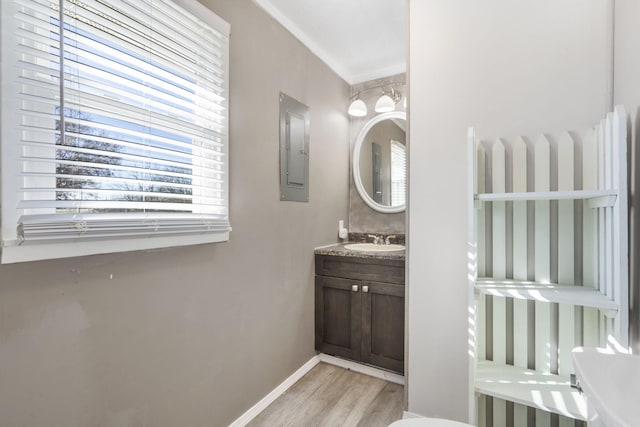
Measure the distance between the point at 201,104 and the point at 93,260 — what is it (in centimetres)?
85

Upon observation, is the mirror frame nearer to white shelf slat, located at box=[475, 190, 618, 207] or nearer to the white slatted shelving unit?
the white slatted shelving unit

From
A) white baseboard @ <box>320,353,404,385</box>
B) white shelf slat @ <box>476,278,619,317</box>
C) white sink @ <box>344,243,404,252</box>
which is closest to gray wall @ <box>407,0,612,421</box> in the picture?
white shelf slat @ <box>476,278,619,317</box>

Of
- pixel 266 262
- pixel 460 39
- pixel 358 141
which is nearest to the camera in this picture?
pixel 460 39

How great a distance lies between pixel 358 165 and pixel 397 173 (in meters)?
0.38

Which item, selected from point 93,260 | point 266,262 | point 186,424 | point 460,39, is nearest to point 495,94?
point 460,39

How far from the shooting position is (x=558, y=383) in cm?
123

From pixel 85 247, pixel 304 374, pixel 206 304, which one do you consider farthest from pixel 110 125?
pixel 304 374

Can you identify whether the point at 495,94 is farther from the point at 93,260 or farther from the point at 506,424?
the point at 93,260

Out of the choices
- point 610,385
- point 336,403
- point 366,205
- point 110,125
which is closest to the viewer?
point 610,385

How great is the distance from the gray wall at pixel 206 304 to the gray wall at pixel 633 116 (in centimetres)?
168

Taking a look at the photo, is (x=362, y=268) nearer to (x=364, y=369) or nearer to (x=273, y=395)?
(x=364, y=369)

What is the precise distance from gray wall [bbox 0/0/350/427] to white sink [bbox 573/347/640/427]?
56.3 inches

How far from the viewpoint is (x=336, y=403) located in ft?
6.26

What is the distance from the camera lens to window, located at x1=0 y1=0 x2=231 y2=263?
2.92 ft
